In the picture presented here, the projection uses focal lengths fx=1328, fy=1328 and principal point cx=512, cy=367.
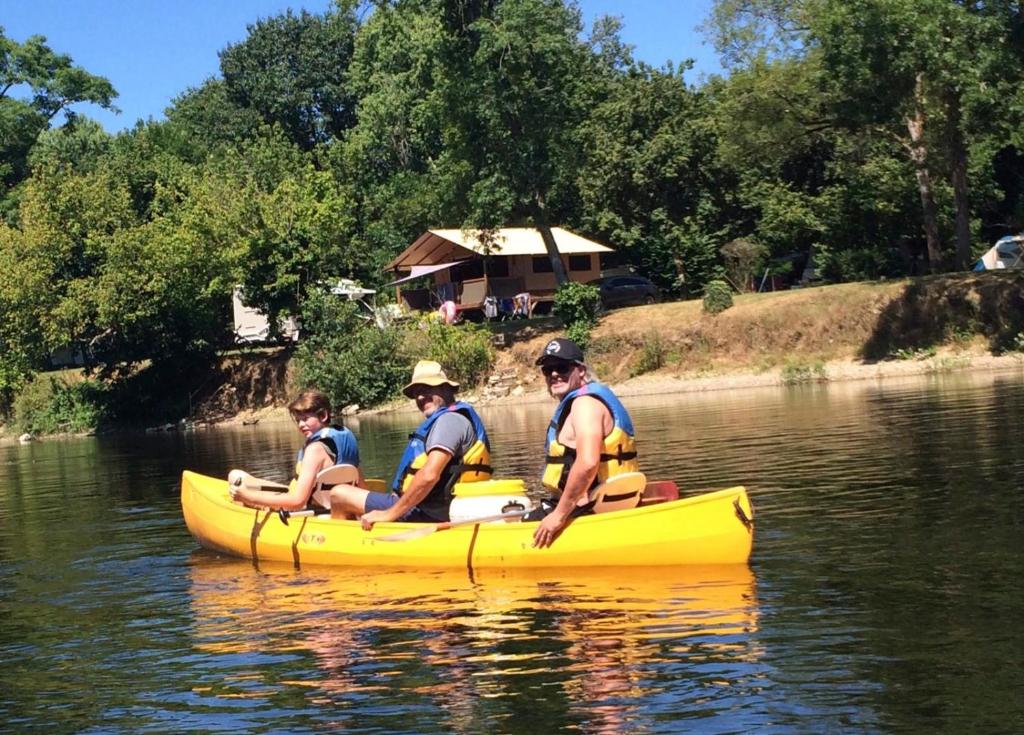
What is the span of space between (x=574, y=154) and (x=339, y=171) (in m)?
21.6

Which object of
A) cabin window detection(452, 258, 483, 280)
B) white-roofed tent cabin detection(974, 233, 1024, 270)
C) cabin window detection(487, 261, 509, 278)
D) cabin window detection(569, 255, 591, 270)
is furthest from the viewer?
cabin window detection(569, 255, 591, 270)

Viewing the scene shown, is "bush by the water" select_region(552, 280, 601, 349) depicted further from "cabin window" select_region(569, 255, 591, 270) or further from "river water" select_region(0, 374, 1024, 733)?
"river water" select_region(0, 374, 1024, 733)

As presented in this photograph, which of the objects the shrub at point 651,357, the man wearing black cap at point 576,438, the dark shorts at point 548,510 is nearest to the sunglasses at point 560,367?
the man wearing black cap at point 576,438

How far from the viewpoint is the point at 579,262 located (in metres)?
50.9

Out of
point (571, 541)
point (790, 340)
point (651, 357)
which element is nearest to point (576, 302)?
point (651, 357)

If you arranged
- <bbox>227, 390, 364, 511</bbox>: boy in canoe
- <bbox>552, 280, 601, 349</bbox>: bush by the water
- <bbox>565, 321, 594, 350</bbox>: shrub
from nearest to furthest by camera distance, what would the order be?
<bbox>227, 390, 364, 511</bbox>: boy in canoe
<bbox>565, 321, 594, 350</bbox>: shrub
<bbox>552, 280, 601, 349</bbox>: bush by the water

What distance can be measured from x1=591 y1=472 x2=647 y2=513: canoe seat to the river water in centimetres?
55

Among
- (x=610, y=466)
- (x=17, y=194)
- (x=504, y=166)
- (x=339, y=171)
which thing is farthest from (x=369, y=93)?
(x=610, y=466)

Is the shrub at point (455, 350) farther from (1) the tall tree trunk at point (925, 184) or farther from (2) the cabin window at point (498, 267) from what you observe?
(1) the tall tree trunk at point (925, 184)

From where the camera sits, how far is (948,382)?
101ft

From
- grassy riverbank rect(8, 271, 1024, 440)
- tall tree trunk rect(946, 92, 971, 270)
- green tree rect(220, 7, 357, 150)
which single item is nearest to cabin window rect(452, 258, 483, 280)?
grassy riverbank rect(8, 271, 1024, 440)

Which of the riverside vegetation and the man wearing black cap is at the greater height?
the riverside vegetation

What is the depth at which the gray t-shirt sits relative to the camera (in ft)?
35.7

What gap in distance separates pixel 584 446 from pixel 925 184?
32.8 metres
